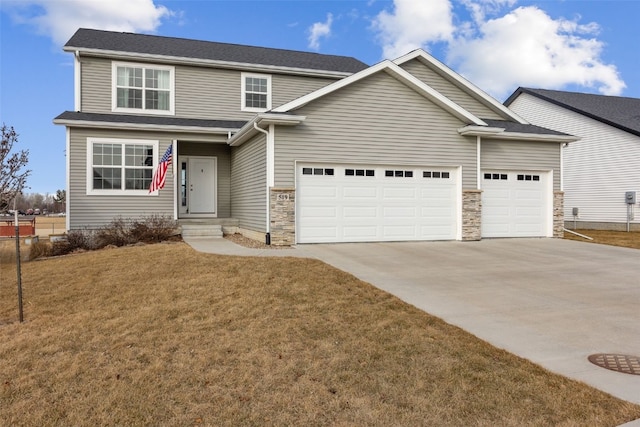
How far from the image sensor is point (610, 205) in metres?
22.4

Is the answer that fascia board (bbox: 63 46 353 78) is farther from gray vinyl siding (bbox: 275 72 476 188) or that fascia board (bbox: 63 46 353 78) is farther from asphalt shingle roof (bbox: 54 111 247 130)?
gray vinyl siding (bbox: 275 72 476 188)

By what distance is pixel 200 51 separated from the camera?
57.3 ft

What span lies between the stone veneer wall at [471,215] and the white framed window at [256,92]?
837 cm

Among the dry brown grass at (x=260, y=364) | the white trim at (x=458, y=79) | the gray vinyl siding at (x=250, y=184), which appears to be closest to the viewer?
the dry brown grass at (x=260, y=364)

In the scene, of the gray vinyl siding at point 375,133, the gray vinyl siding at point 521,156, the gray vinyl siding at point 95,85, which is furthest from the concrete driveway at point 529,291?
the gray vinyl siding at point 95,85

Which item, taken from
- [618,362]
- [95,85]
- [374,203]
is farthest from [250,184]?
[618,362]

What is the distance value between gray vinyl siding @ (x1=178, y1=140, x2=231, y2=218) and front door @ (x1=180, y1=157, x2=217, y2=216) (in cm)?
15

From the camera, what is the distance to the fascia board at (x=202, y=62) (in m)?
15.4

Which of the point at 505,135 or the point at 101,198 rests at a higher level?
the point at 505,135

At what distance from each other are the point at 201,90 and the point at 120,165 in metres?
4.27

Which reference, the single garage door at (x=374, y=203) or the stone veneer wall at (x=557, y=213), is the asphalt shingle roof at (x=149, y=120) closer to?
the single garage door at (x=374, y=203)

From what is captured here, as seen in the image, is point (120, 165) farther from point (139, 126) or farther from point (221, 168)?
point (221, 168)

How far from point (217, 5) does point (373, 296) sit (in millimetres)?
11140

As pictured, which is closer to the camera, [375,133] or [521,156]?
[375,133]
